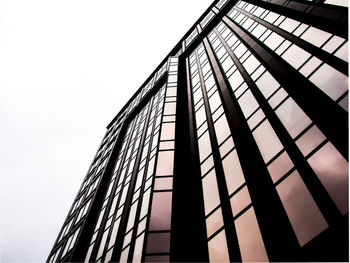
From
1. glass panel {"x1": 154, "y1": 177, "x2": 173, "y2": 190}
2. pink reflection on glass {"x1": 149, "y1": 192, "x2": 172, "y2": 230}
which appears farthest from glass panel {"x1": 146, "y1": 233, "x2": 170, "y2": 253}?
glass panel {"x1": 154, "y1": 177, "x2": 173, "y2": 190}

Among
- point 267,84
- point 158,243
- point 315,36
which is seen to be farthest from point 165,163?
point 315,36

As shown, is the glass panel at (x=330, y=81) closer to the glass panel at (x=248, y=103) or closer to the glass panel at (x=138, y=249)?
the glass panel at (x=248, y=103)

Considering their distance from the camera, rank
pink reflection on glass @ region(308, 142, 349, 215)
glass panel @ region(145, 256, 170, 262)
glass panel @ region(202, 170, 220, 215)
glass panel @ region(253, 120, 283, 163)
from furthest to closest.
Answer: glass panel @ region(202, 170, 220, 215), glass panel @ region(145, 256, 170, 262), glass panel @ region(253, 120, 283, 163), pink reflection on glass @ region(308, 142, 349, 215)

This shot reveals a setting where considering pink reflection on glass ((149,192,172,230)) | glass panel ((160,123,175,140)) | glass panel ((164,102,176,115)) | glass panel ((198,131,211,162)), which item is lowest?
pink reflection on glass ((149,192,172,230))

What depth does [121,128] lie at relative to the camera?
41.7m

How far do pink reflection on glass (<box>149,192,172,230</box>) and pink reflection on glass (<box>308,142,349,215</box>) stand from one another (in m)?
8.22

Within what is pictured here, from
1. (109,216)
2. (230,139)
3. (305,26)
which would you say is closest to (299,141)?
(230,139)

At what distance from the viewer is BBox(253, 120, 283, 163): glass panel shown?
11.2 meters

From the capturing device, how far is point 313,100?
10969 mm

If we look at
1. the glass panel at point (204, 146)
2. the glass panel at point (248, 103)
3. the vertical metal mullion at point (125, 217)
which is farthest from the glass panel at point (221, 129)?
the vertical metal mullion at point (125, 217)

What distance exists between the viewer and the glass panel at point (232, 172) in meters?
12.0

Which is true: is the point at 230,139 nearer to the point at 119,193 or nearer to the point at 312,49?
the point at 312,49

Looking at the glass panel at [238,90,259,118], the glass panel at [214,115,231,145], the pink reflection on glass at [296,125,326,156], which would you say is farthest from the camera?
the glass panel at [214,115,231,145]

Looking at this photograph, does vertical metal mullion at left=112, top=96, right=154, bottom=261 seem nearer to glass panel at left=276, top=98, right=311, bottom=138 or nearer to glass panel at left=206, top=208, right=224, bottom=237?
glass panel at left=206, top=208, right=224, bottom=237
